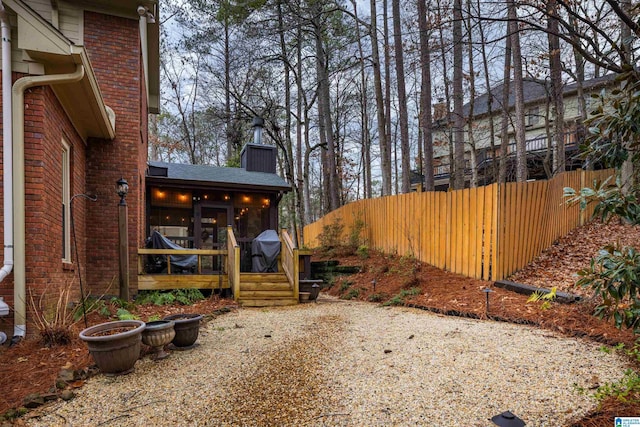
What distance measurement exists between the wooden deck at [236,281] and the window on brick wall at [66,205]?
1.78m

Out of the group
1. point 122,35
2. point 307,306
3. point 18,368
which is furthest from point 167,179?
point 18,368

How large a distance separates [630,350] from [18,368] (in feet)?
18.5

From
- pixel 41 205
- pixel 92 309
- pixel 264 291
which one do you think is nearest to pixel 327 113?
pixel 264 291

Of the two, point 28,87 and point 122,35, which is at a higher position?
point 122,35

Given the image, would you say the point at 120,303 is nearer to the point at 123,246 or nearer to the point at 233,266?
the point at 123,246

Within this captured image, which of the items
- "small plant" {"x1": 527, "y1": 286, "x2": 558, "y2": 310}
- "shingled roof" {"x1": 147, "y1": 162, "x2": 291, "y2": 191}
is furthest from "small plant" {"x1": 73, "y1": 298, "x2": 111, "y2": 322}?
"small plant" {"x1": 527, "y1": 286, "x2": 558, "y2": 310}

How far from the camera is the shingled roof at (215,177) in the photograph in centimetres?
967

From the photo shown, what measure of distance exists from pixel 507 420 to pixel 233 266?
19.9ft

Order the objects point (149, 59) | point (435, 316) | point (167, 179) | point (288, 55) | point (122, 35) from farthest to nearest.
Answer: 1. point (288, 55)
2. point (149, 59)
3. point (167, 179)
4. point (122, 35)
5. point (435, 316)

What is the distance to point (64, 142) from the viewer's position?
527cm

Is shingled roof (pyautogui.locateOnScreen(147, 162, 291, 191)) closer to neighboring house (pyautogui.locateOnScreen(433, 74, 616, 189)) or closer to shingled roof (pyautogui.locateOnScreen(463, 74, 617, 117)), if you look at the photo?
neighboring house (pyautogui.locateOnScreen(433, 74, 616, 189))

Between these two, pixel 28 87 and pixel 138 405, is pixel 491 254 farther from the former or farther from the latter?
pixel 28 87

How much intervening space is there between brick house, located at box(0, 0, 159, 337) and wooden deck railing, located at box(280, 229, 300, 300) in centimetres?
318

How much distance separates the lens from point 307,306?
730 centimetres
